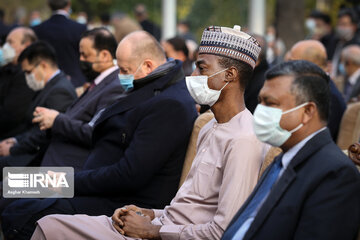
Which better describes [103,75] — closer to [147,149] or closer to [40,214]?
[40,214]

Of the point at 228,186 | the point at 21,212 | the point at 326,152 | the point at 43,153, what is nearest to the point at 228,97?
the point at 228,186

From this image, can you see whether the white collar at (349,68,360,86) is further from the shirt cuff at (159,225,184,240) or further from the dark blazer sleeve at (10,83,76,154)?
the shirt cuff at (159,225,184,240)

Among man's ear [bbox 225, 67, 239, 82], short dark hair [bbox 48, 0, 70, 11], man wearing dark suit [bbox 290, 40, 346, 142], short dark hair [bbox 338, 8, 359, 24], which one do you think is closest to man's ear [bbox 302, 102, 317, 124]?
man's ear [bbox 225, 67, 239, 82]

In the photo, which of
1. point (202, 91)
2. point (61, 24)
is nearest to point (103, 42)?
point (202, 91)

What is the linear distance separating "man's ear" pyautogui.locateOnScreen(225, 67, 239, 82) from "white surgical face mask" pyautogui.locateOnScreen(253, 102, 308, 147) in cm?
68

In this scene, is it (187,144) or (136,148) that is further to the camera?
(187,144)

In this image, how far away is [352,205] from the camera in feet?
9.33

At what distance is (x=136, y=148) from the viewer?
4.41 metres

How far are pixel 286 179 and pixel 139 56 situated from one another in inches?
95.2

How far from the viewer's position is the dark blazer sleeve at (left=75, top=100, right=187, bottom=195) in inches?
173

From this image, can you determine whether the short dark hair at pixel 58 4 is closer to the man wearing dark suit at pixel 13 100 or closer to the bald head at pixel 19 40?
the bald head at pixel 19 40

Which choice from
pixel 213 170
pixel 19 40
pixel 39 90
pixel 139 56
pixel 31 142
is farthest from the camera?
pixel 19 40

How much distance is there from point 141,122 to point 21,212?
46.2 inches

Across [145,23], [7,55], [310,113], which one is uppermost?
[310,113]
